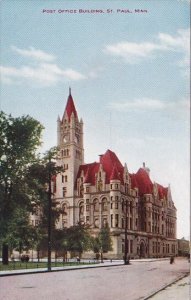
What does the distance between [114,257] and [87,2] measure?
57.7 ft

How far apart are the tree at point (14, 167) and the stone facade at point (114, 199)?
1.19 metres

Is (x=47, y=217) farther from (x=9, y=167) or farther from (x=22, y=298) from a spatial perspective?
(x=22, y=298)

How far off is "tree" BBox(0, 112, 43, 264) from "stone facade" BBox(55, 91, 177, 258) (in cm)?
119

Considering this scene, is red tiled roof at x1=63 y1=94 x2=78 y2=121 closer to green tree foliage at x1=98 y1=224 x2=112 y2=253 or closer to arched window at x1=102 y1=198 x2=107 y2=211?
arched window at x1=102 y1=198 x2=107 y2=211

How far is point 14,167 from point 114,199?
342 cm

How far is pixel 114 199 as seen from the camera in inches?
601

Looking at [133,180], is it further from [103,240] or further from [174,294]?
[103,240]

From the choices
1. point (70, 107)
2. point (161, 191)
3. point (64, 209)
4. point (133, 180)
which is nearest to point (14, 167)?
point (64, 209)

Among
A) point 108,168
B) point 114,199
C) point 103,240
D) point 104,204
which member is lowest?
point 103,240

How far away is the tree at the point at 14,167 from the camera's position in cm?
1409

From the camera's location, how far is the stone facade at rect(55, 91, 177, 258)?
30.8 feet

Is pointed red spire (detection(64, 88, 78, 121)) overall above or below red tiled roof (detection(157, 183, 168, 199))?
above

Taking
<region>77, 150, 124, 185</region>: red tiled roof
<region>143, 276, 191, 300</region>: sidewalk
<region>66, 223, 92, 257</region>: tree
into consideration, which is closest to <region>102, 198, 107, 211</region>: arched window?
<region>77, 150, 124, 185</region>: red tiled roof

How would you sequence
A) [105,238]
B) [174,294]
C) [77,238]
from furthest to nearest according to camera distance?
1. [105,238]
2. [77,238]
3. [174,294]
